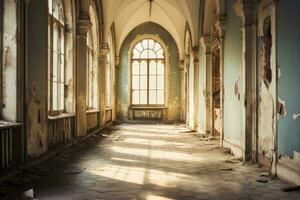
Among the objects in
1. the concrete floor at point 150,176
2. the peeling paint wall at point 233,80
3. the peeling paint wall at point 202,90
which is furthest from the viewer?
the peeling paint wall at point 202,90

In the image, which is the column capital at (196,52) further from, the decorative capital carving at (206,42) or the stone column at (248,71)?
the stone column at (248,71)

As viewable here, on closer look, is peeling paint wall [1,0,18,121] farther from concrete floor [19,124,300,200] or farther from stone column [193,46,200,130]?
stone column [193,46,200,130]

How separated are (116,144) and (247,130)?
4.00 m

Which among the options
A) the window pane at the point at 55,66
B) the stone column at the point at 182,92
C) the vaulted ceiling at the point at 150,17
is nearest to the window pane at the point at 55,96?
the window pane at the point at 55,66

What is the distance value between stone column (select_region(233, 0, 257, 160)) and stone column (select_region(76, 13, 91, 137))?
4452 millimetres

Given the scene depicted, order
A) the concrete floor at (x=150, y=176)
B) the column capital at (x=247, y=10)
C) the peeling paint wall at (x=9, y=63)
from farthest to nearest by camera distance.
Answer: the column capital at (x=247, y=10)
the peeling paint wall at (x=9, y=63)
the concrete floor at (x=150, y=176)

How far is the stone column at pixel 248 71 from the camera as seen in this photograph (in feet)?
23.4

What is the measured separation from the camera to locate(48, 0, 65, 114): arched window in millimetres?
8219

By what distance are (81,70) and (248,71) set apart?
16.1 feet

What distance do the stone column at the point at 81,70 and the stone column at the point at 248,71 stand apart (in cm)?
445

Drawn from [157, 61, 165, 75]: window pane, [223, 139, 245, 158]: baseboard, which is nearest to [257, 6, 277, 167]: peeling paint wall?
[223, 139, 245, 158]: baseboard

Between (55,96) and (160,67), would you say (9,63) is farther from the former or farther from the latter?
(160,67)

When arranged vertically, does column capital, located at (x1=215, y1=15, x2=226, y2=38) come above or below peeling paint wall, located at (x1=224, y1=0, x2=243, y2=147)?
above

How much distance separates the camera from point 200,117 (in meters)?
13.8
